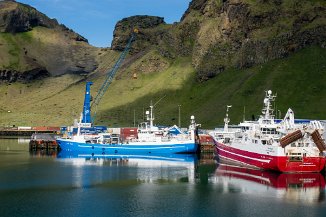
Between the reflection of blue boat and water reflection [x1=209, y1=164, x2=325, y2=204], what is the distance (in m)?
22.2

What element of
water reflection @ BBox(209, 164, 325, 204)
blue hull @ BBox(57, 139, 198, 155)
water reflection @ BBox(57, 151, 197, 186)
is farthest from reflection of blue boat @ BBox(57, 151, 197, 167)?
water reflection @ BBox(209, 164, 325, 204)

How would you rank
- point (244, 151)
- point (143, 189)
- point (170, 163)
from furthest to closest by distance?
1. point (170, 163)
2. point (244, 151)
3. point (143, 189)

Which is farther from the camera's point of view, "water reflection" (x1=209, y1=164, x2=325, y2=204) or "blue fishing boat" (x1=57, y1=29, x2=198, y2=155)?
"blue fishing boat" (x1=57, y1=29, x2=198, y2=155)

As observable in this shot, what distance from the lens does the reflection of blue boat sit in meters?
146

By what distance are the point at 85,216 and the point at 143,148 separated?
92823mm

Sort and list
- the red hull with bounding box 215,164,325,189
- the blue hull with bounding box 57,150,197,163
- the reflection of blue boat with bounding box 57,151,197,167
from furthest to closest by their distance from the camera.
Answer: the blue hull with bounding box 57,150,197,163 → the reflection of blue boat with bounding box 57,151,197,167 → the red hull with bounding box 215,164,325,189

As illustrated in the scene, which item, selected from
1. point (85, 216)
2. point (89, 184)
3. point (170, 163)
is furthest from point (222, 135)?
point (85, 216)

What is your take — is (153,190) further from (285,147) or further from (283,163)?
(285,147)

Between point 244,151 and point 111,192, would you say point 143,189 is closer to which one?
point 111,192

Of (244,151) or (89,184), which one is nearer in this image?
(89,184)

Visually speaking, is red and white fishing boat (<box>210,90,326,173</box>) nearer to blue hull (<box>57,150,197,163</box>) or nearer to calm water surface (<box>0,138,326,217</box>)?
calm water surface (<box>0,138,326,217</box>)

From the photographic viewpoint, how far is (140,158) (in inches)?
6388

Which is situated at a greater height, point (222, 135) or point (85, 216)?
point (222, 135)

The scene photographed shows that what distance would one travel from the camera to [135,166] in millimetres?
138750
